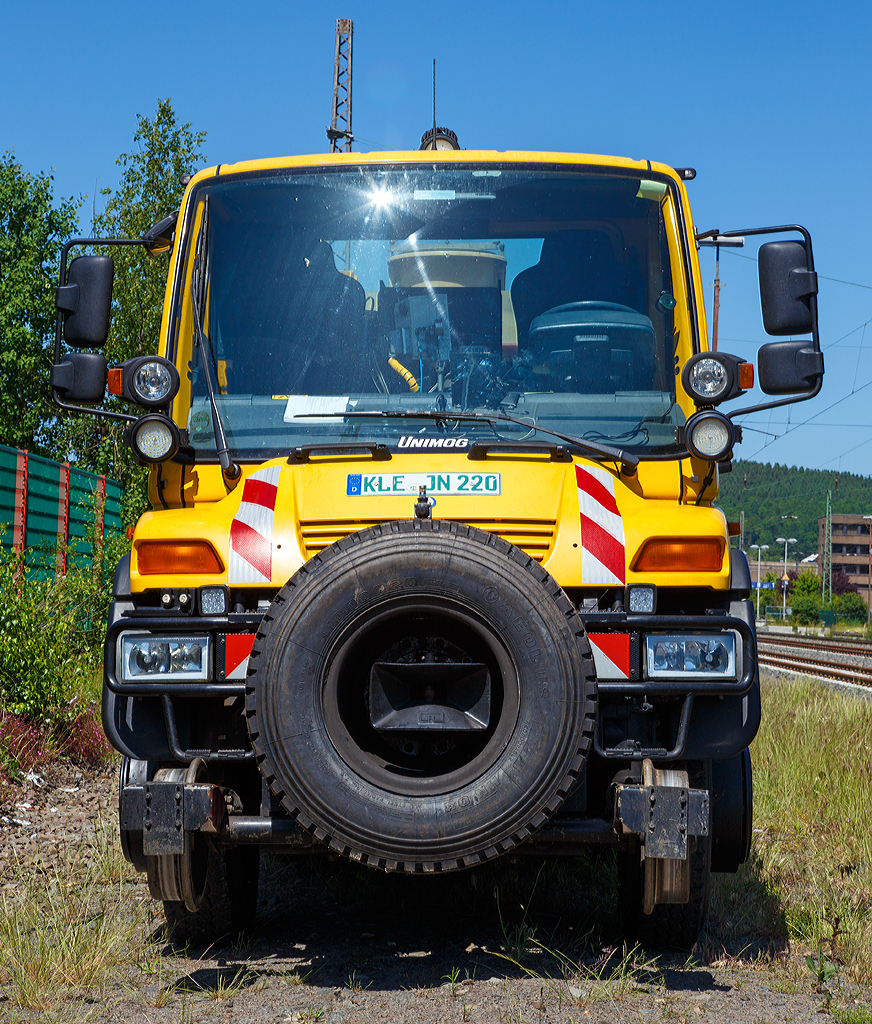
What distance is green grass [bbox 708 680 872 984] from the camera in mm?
4262

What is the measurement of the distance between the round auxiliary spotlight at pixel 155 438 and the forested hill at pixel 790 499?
147967mm

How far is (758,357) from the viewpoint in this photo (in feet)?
13.6

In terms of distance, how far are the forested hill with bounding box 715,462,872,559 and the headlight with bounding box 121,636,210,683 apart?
148m

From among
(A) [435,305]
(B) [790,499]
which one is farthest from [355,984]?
(B) [790,499]

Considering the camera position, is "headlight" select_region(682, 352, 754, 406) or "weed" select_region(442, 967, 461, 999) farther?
"headlight" select_region(682, 352, 754, 406)

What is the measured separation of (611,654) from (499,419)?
1.04 m

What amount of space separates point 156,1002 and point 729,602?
2294mm

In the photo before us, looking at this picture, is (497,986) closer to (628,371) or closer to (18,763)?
(628,371)

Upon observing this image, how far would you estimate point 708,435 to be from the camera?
3.85 meters

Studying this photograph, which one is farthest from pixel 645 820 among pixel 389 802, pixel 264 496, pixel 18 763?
pixel 18 763

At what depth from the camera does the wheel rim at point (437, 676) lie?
10.6 feet

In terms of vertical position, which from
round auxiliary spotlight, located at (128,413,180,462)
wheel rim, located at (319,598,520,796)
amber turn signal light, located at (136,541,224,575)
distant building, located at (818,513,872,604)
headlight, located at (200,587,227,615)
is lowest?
distant building, located at (818,513,872,604)

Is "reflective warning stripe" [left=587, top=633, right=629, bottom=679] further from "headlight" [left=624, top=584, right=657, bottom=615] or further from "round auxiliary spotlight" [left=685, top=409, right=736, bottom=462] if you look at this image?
"round auxiliary spotlight" [left=685, top=409, right=736, bottom=462]

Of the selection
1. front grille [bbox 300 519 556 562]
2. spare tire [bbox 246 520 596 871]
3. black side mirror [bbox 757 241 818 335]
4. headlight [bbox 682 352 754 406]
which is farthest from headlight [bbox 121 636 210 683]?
black side mirror [bbox 757 241 818 335]
